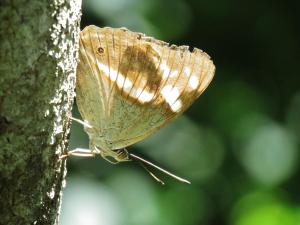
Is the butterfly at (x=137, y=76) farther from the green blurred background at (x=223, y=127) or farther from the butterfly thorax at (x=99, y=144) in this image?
the green blurred background at (x=223, y=127)

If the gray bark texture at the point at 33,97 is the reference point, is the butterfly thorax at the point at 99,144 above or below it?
below

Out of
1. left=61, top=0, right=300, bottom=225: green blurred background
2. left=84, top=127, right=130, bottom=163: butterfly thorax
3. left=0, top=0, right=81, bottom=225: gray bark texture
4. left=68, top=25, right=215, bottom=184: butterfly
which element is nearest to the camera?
left=0, top=0, right=81, bottom=225: gray bark texture

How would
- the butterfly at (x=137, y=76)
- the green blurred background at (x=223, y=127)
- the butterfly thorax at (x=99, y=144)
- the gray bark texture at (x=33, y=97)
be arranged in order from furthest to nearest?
the green blurred background at (x=223, y=127), the butterfly thorax at (x=99, y=144), the butterfly at (x=137, y=76), the gray bark texture at (x=33, y=97)

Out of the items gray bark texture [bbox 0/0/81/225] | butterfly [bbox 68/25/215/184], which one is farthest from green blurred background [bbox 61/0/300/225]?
gray bark texture [bbox 0/0/81/225]

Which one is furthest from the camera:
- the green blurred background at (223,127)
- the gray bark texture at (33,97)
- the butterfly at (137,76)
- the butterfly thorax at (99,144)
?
the green blurred background at (223,127)

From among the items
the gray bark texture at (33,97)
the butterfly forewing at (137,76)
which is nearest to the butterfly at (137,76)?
the butterfly forewing at (137,76)

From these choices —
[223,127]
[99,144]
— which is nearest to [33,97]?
[99,144]

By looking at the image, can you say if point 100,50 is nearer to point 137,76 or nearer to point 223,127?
point 137,76

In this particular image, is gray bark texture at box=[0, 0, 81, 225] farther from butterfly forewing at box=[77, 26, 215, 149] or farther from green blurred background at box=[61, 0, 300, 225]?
green blurred background at box=[61, 0, 300, 225]

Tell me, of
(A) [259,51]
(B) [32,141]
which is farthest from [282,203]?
(B) [32,141]
